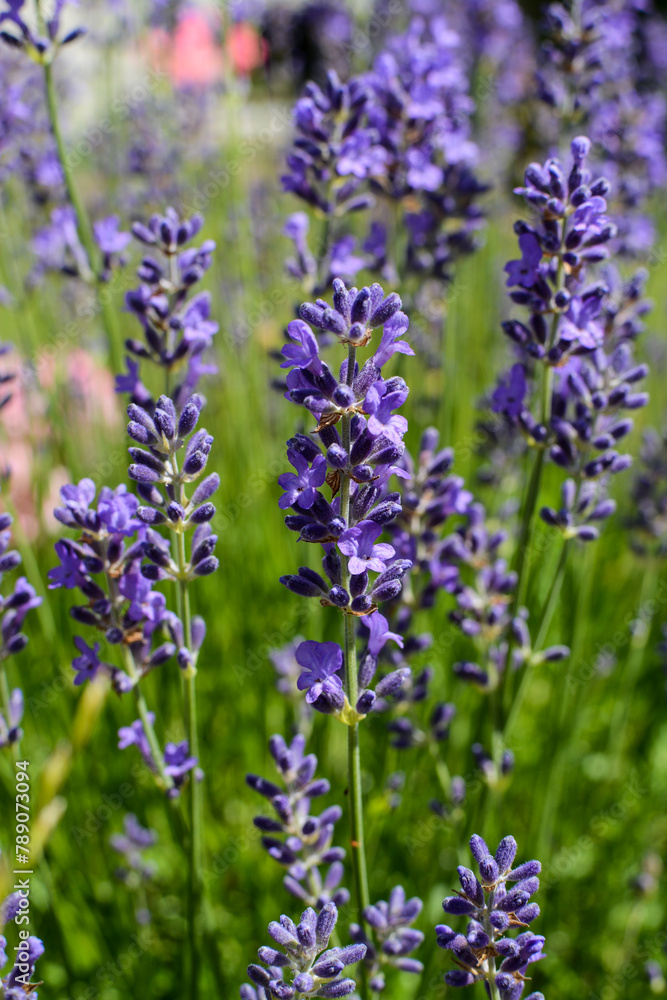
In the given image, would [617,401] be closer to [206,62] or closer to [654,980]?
[654,980]

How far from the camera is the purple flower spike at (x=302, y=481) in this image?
44.4 inches

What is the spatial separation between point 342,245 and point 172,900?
212 cm

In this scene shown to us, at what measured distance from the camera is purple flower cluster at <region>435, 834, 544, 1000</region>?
1062 millimetres

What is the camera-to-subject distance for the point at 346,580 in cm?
121

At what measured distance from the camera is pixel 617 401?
1710 mm

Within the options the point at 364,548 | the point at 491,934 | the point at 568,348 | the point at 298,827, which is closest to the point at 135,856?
the point at 298,827

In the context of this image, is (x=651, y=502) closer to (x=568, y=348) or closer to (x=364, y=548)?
(x=568, y=348)

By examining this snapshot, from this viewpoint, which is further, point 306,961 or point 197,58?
point 197,58

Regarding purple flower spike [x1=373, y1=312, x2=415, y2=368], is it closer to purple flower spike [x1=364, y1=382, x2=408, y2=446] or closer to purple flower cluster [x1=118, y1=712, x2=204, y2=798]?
purple flower spike [x1=364, y1=382, x2=408, y2=446]

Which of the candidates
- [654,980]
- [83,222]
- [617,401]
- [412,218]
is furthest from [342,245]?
[654,980]

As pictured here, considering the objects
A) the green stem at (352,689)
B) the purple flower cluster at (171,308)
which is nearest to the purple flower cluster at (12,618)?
the purple flower cluster at (171,308)

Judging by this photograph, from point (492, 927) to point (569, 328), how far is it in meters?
1.08

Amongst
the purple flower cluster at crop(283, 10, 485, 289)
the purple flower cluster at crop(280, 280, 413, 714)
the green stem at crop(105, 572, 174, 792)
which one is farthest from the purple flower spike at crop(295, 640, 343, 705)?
the purple flower cluster at crop(283, 10, 485, 289)

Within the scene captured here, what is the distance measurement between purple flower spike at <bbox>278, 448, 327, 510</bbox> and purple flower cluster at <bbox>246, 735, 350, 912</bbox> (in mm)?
529
